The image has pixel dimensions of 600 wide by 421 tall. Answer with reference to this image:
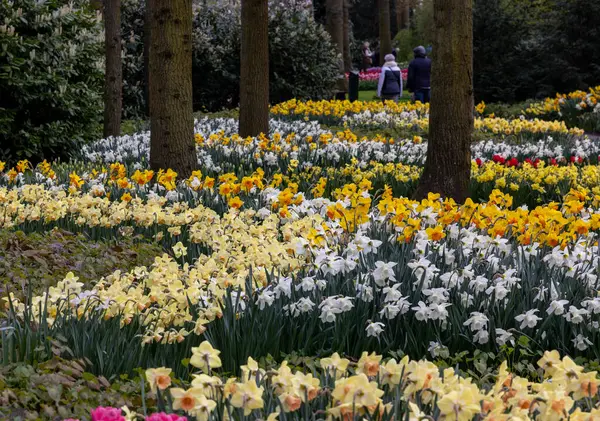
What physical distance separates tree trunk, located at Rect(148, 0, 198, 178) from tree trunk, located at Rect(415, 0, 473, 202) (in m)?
2.28

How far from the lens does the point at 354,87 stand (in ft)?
76.1

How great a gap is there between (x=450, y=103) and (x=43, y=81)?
6647 mm

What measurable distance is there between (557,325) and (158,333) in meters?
1.70

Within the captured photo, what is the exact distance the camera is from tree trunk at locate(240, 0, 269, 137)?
10508 millimetres

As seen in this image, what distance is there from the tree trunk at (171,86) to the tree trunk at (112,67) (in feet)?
13.8

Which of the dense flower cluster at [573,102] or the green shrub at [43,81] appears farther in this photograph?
the dense flower cluster at [573,102]

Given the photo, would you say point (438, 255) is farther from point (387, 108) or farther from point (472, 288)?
point (387, 108)

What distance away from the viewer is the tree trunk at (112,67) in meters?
11.9

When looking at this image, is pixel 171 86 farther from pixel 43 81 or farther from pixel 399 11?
pixel 399 11

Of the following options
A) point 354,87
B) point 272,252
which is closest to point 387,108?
point 354,87

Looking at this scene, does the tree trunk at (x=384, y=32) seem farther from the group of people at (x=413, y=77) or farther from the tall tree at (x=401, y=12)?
the tall tree at (x=401, y=12)

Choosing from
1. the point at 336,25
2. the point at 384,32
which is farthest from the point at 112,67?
the point at 384,32

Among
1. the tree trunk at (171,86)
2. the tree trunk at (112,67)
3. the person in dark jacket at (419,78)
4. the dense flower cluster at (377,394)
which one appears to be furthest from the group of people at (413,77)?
the dense flower cluster at (377,394)

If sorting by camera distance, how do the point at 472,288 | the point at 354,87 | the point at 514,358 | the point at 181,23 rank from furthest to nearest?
the point at 354,87 < the point at 181,23 < the point at 472,288 < the point at 514,358
